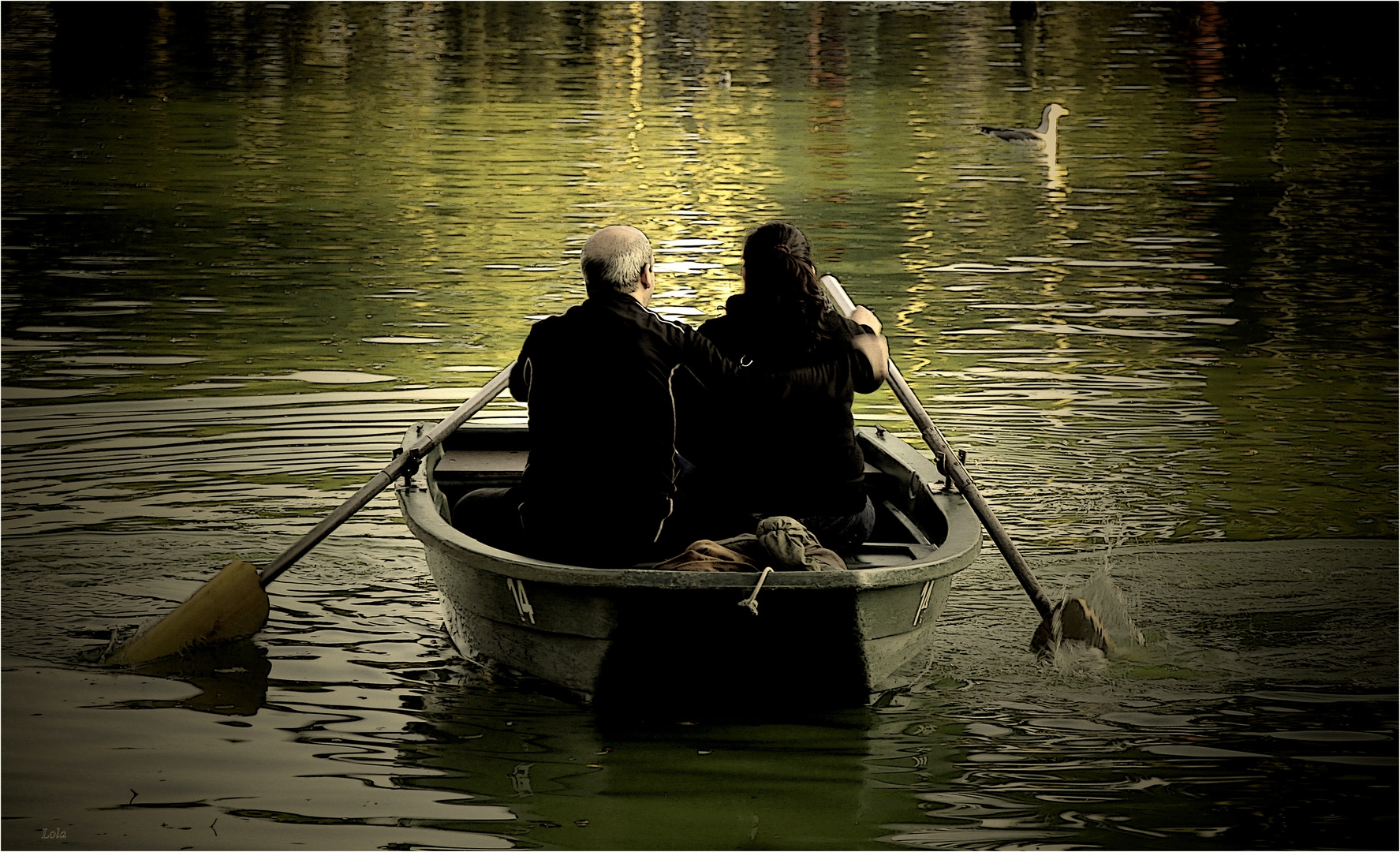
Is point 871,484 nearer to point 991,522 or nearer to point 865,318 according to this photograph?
point 991,522

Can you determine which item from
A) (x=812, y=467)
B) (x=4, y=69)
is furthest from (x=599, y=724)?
(x=4, y=69)

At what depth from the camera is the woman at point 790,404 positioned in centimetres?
557

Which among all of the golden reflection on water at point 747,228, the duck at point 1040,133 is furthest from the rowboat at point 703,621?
the duck at point 1040,133

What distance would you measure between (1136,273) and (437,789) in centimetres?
973

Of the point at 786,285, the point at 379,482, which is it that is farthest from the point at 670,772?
the point at 379,482

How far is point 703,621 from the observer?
521cm

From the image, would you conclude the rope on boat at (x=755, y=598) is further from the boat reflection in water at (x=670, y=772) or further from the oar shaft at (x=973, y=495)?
Answer: the oar shaft at (x=973, y=495)

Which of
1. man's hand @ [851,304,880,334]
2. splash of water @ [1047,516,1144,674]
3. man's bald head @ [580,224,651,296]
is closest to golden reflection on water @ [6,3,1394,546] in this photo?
splash of water @ [1047,516,1144,674]

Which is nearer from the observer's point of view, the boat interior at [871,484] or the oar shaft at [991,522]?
the boat interior at [871,484]

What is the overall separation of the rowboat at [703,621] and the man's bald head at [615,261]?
0.86 m

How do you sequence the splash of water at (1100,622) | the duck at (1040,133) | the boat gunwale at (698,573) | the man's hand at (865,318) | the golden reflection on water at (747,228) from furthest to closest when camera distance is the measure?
1. the duck at (1040,133)
2. the golden reflection on water at (747,228)
3. the splash of water at (1100,622)
4. the man's hand at (865,318)
5. the boat gunwale at (698,573)

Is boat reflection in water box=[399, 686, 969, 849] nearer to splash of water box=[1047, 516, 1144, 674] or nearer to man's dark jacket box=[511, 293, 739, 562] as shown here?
man's dark jacket box=[511, 293, 739, 562]

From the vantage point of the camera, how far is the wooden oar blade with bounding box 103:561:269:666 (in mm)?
6156

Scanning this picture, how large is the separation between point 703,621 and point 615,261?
43.7 inches
